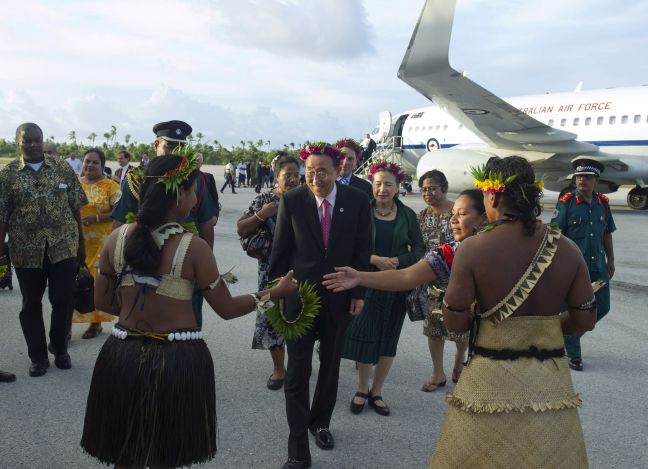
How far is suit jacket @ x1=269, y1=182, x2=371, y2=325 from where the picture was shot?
11.8 ft

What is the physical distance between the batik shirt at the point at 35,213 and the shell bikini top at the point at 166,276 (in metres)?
2.49

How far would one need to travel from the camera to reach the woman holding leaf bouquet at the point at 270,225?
181 inches

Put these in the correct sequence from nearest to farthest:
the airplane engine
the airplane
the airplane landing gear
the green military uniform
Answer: the green military uniform, the airplane, the airplane engine, the airplane landing gear

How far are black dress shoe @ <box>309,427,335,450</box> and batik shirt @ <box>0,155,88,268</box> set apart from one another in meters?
2.50

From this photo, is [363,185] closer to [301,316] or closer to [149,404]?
[301,316]

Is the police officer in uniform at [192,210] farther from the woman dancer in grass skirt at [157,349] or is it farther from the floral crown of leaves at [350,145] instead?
the floral crown of leaves at [350,145]

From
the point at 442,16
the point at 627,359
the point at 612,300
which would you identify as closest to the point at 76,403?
the point at 627,359

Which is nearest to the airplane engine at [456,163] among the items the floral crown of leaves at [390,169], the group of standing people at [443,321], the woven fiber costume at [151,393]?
the floral crown of leaves at [390,169]

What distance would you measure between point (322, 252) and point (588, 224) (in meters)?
3.02

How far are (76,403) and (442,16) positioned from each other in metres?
14.2

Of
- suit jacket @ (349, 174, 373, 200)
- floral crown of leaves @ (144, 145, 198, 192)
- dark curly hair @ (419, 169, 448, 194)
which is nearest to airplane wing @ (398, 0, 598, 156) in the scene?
suit jacket @ (349, 174, 373, 200)

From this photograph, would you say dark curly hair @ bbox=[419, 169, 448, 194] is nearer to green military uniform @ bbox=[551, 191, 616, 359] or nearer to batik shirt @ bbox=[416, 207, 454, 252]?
batik shirt @ bbox=[416, 207, 454, 252]

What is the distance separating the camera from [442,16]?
51.4 ft

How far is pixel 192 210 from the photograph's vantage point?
13.7 feet
